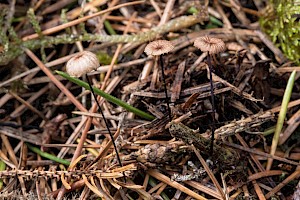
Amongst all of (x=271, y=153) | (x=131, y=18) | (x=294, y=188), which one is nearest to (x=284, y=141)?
(x=271, y=153)

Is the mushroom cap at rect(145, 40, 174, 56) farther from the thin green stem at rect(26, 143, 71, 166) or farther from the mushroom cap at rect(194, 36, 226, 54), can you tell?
the thin green stem at rect(26, 143, 71, 166)

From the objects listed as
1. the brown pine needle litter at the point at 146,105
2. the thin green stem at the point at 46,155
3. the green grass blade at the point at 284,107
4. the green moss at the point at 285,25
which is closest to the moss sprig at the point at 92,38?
the brown pine needle litter at the point at 146,105

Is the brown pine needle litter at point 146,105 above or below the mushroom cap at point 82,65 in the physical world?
below

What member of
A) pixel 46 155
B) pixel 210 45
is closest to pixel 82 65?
pixel 210 45

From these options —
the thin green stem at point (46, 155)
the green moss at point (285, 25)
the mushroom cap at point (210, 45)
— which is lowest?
the thin green stem at point (46, 155)

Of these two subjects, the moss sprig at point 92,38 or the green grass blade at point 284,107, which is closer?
the green grass blade at point 284,107

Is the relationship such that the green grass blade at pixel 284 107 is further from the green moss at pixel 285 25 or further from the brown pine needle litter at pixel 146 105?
the green moss at pixel 285 25
